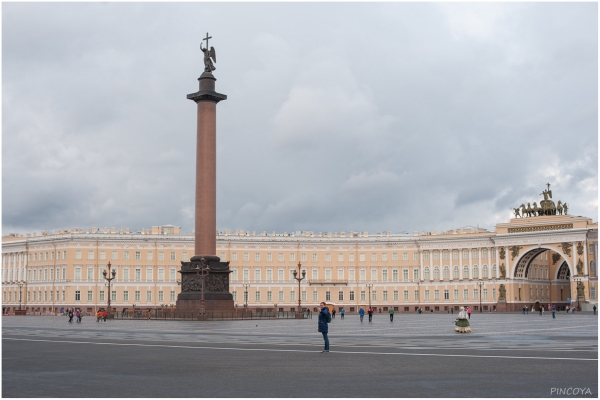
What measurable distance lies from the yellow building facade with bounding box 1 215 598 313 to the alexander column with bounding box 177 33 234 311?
172 ft

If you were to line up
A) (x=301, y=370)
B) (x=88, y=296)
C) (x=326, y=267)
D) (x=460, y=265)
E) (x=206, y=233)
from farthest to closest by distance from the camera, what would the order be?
(x=326, y=267) < (x=460, y=265) < (x=88, y=296) < (x=206, y=233) < (x=301, y=370)

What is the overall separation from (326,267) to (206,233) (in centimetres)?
6651

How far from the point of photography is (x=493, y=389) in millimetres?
14422

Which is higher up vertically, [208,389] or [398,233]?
[398,233]

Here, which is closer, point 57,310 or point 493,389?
point 493,389

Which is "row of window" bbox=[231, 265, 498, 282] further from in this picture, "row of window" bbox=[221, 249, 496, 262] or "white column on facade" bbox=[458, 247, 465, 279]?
"row of window" bbox=[221, 249, 496, 262]

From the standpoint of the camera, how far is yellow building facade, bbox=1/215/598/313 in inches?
4683

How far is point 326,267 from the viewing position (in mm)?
128125

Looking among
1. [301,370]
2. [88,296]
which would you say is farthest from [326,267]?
[301,370]

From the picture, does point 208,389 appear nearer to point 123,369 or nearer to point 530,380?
point 123,369

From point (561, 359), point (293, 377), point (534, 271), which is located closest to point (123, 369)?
point (293, 377)

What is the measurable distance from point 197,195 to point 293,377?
47.6 metres

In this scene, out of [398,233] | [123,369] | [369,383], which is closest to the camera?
[369,383]

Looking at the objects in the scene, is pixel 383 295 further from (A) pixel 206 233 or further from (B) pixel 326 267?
(A) pixel 206 233
